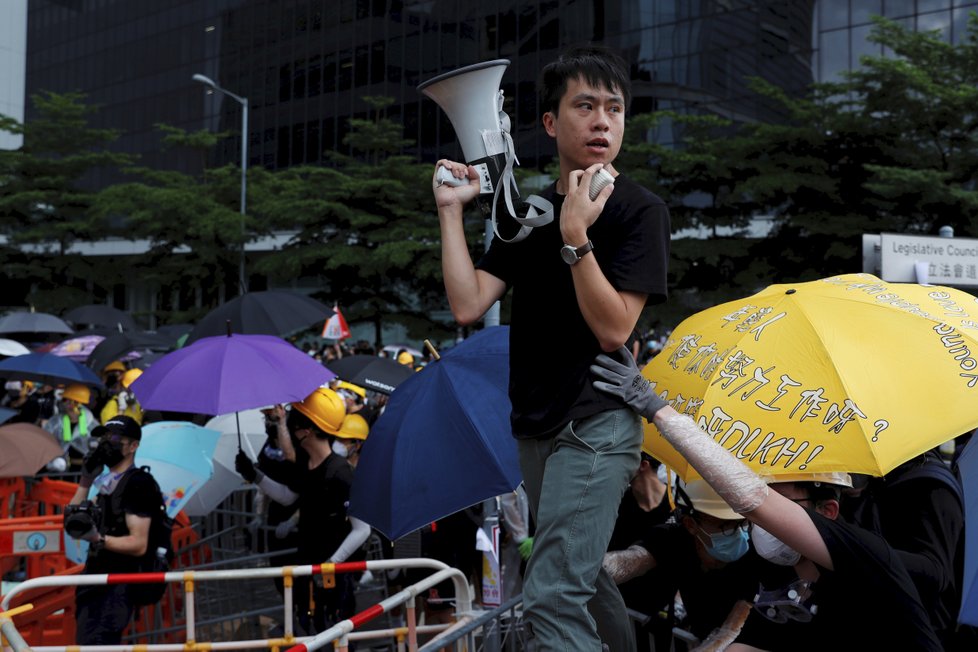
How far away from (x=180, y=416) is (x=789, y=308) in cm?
830

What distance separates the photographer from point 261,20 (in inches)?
2108

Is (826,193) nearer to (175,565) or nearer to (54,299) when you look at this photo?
(175,565)

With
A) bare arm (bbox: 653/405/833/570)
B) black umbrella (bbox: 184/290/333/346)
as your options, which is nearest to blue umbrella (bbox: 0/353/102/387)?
black umbrella (bbox: 184/290/333/346)

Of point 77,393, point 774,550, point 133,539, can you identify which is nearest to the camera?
point 774,550

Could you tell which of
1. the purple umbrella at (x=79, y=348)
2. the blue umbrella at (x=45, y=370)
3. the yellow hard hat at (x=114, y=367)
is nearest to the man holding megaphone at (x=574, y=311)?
the blue umbrella at (x=45, y=370)

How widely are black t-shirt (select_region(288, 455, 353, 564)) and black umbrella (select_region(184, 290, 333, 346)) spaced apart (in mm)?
2690

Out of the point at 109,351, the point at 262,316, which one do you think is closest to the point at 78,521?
the point at 262,316

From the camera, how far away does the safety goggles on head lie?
2.78 metres

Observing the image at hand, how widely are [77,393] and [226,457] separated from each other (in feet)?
18.6

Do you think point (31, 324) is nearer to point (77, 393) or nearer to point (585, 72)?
point (77, 393)

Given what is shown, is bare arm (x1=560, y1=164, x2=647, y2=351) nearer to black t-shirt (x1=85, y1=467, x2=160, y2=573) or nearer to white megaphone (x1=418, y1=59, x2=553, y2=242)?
white megaphone (x1=418, y1=59, x2=553, y2=242)

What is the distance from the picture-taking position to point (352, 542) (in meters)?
5.82

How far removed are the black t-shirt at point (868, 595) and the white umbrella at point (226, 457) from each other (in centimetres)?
548

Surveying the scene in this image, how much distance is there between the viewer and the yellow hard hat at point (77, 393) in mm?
12133
